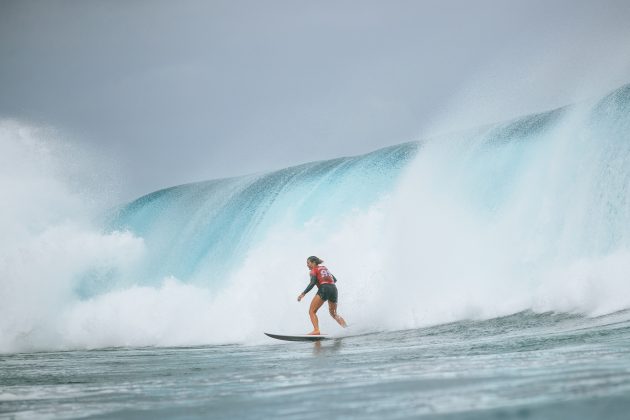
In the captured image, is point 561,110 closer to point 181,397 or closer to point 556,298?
point 556,298

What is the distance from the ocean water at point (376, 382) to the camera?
14.6ft

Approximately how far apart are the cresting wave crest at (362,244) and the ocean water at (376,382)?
4338mm

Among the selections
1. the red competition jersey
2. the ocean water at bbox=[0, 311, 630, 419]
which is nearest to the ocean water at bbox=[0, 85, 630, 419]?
the ocean water at bbox=[0, 311, 630, 419]

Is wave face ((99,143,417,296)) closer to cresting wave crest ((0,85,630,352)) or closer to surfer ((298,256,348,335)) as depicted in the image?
cresting wave crest ((0,85,630,352))

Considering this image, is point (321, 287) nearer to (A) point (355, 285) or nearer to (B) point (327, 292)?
(B) point (327, 292)

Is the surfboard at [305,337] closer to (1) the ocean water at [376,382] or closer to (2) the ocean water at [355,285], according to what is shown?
(2) the ocean water at [355,285]

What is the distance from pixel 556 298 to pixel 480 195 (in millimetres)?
5811

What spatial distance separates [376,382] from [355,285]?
1249cm

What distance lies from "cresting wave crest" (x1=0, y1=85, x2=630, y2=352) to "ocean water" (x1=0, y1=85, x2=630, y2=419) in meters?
0.06

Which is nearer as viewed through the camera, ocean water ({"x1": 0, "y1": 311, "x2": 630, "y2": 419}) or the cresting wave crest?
→ ocean water ({"x1": 0, "y1": 311, "x2": 630, "y2": 419})

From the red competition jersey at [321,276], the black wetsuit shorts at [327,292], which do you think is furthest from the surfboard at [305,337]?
the red competition jersey at [321,276]

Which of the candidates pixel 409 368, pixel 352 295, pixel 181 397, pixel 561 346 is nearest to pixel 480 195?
pixel 352 295

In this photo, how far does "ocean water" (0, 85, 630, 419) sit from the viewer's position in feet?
18.9

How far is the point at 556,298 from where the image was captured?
14.1 meters
